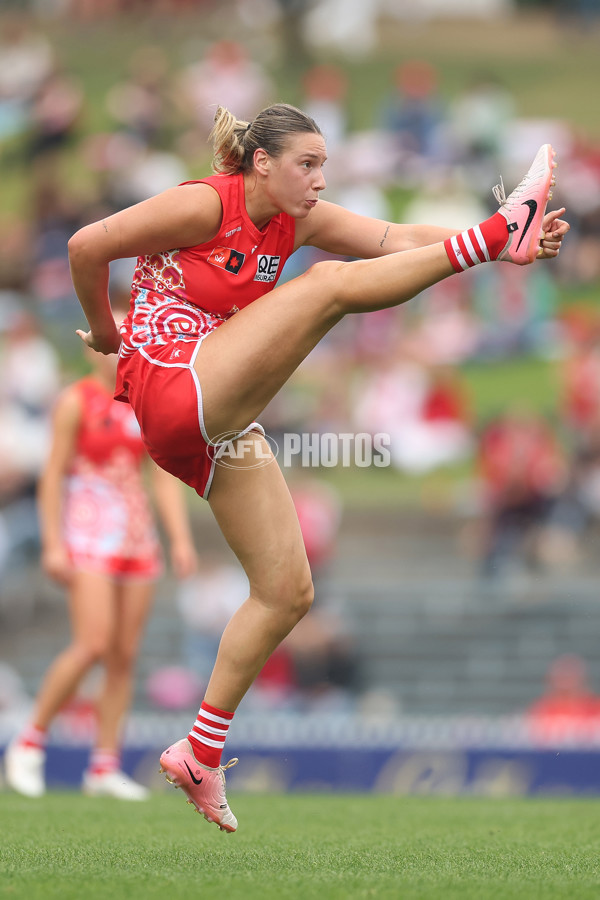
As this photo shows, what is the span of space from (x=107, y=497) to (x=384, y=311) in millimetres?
7853

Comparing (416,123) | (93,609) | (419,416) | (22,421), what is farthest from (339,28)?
(93,609)

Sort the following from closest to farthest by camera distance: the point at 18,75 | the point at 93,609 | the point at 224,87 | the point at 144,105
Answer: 1. the point at 93,609
2. the point at 144,105
3. the point at 224,87
4. the point at 18,75

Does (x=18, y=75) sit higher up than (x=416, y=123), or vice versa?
(x=416, y=123)

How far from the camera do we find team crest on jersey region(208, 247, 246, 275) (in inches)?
164

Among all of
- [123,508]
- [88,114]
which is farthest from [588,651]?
[88,114]

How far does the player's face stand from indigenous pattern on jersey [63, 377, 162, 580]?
2641 millimetres

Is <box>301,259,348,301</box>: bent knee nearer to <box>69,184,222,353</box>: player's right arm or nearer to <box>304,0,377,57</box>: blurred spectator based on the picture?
<box>69,184,222,353</box>: player's right arm

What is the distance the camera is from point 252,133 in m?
4.25

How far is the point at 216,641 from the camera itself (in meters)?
10.6

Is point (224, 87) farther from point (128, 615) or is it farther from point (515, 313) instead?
point (128, 615)

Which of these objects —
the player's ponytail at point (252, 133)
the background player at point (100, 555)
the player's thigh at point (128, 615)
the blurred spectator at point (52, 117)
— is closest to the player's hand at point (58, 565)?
the background player at point (100, 555)

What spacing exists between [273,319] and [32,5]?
2242cm

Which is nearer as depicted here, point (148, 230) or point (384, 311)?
point (148, 230)

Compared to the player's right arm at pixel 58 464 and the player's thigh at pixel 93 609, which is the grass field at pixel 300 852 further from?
the player's right arm at pixel 58 464
